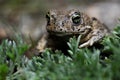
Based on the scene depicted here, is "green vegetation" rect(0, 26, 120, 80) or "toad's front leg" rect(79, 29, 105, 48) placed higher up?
"green vegetation" rect(0, 26, 120, 80)

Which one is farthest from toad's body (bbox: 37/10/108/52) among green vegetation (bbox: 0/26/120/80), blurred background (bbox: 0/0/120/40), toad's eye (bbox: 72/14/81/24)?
blurred background (bbox: 0/0/120/40)

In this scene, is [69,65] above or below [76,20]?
below

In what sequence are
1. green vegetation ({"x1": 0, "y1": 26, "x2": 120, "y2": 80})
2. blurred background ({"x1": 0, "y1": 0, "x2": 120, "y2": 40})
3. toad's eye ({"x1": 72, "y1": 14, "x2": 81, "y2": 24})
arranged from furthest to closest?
1. blurred background ({"x1": 0, "y1": 0, "x2": 120, "y2": 40})
2. toad's eye ({"x1": 72, "y1": 14, "x2": 81, "y2": 24})
3. green vegetation ({"x1": 0, "y1": 26, "x2": 120, "y2": 80})

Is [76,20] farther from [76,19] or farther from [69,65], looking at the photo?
[69,65]

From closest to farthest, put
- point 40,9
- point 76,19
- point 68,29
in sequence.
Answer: point 68,29
point 76,19
point 40,9

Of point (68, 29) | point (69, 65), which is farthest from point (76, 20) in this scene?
point (69, 65)

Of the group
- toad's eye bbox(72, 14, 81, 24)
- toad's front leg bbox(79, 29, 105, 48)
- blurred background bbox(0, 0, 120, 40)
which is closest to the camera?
toad's front leg bbox(79, 29, 105, 48)

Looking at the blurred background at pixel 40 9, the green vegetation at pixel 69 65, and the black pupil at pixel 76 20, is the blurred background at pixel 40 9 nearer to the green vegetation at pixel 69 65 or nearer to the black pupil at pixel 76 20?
the black pupil at pixel 76 20

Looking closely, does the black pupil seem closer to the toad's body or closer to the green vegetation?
the toad's body

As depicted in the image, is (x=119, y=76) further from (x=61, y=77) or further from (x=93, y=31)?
(x=93, y=31)
